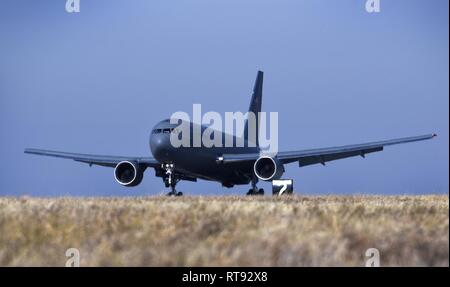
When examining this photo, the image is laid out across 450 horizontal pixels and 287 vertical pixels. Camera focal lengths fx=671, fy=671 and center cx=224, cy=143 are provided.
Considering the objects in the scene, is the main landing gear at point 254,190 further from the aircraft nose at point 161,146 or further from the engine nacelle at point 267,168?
the aircraft nose at point 161,146

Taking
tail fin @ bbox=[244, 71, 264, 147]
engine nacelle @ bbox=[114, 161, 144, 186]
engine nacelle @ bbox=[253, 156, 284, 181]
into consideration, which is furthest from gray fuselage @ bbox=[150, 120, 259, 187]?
tail fin @ bbox=[244, 71, 264, 147]

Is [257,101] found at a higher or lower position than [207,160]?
higher

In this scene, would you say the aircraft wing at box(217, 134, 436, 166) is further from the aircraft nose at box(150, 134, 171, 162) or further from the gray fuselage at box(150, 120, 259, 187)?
the aircraft nose at box(150, 134, 171, 162)

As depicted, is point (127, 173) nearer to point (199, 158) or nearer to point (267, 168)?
point (199, 158)

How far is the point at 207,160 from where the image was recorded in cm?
4375

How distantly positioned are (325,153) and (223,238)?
3263cm

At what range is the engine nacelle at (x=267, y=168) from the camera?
40.1 metres

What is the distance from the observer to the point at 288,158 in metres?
44.1

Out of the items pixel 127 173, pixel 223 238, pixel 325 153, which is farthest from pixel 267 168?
pixel 223 238

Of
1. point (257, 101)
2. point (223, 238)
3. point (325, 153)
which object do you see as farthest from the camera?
point (257, 101)

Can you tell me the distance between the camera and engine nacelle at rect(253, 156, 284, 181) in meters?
40.1

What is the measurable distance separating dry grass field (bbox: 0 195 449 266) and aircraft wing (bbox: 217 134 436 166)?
27223 mm
